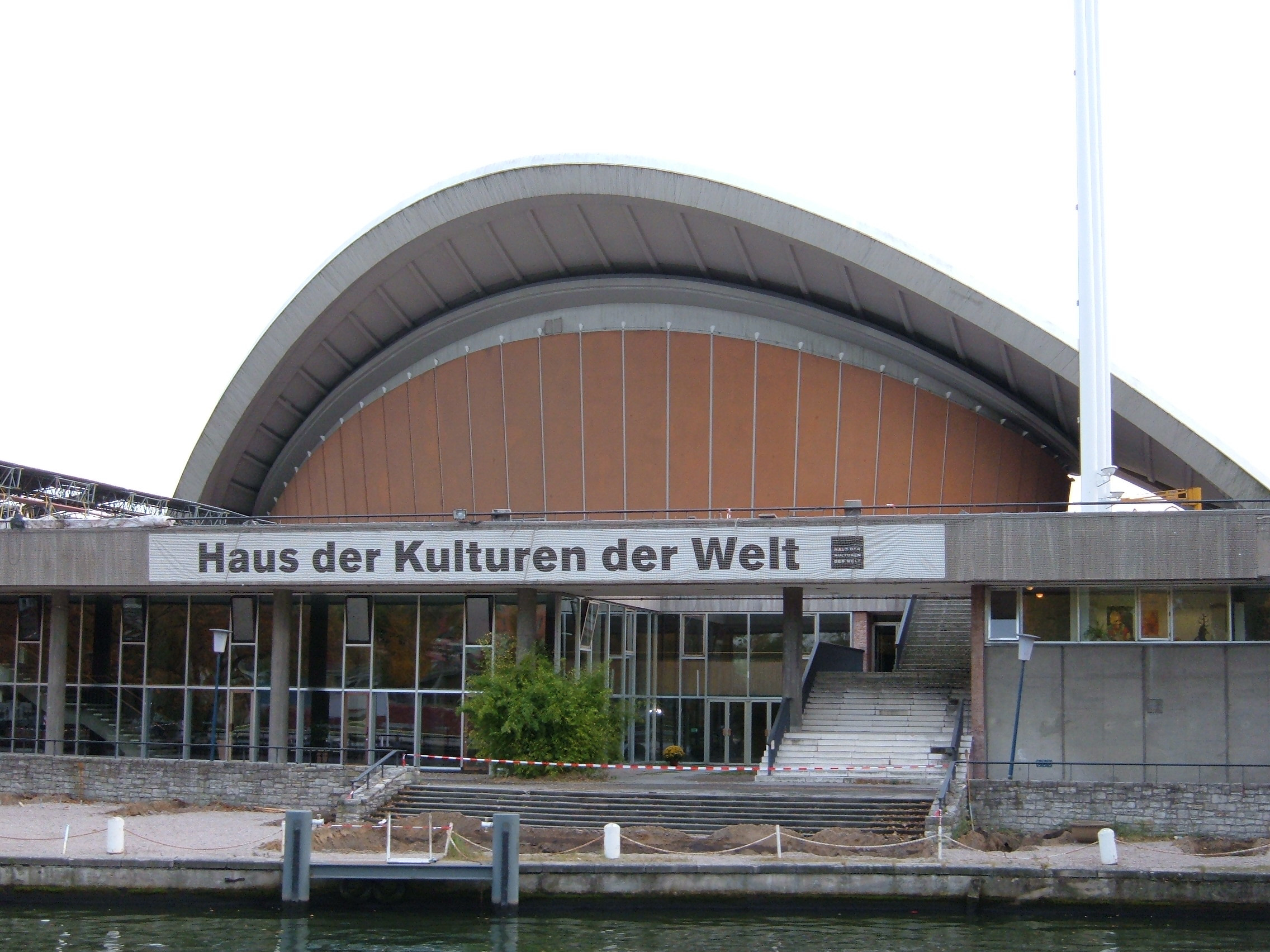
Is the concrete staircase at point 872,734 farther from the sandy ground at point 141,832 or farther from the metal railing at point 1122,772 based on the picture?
the sandy ground at point 141,832

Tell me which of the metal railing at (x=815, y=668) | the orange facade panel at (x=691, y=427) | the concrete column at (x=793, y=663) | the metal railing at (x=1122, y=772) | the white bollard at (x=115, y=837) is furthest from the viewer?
the orange facade panel at (x=691, y=427)

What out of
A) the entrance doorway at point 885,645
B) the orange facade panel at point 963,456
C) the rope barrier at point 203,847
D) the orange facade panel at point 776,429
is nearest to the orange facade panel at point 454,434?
the orange facade panel at point 776,429

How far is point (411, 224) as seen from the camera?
40.3 metres

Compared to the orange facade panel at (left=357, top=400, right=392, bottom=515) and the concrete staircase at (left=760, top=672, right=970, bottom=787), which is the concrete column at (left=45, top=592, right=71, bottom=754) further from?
the concrete staircase at (left=760, top=672, right=970, bottom=787)

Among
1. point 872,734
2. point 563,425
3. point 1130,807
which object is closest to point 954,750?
point 872,734

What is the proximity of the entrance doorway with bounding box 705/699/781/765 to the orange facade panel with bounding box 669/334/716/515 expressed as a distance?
218 inches

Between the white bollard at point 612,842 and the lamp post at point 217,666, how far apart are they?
11.4 metres

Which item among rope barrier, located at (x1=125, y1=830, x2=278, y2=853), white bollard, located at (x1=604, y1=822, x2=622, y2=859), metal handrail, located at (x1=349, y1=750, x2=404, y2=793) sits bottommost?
rope barrier, located at (x1=125, y1=830, x2=278, y2=853)

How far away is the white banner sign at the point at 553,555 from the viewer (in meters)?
28.4

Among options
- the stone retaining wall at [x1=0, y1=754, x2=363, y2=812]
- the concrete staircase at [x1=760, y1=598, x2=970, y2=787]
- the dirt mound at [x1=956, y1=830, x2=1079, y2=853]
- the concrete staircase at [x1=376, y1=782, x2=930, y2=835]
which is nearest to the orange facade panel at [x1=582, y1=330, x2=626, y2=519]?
the concrete staircase at [x1=760, y1=598, x2=970, y2=787]

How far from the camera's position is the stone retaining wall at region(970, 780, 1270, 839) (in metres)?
24.2

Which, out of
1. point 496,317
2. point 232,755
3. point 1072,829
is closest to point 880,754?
point 1072,829

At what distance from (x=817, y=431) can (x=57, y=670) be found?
20.7 metres

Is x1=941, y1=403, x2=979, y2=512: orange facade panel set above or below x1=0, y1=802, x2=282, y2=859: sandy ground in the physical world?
above
